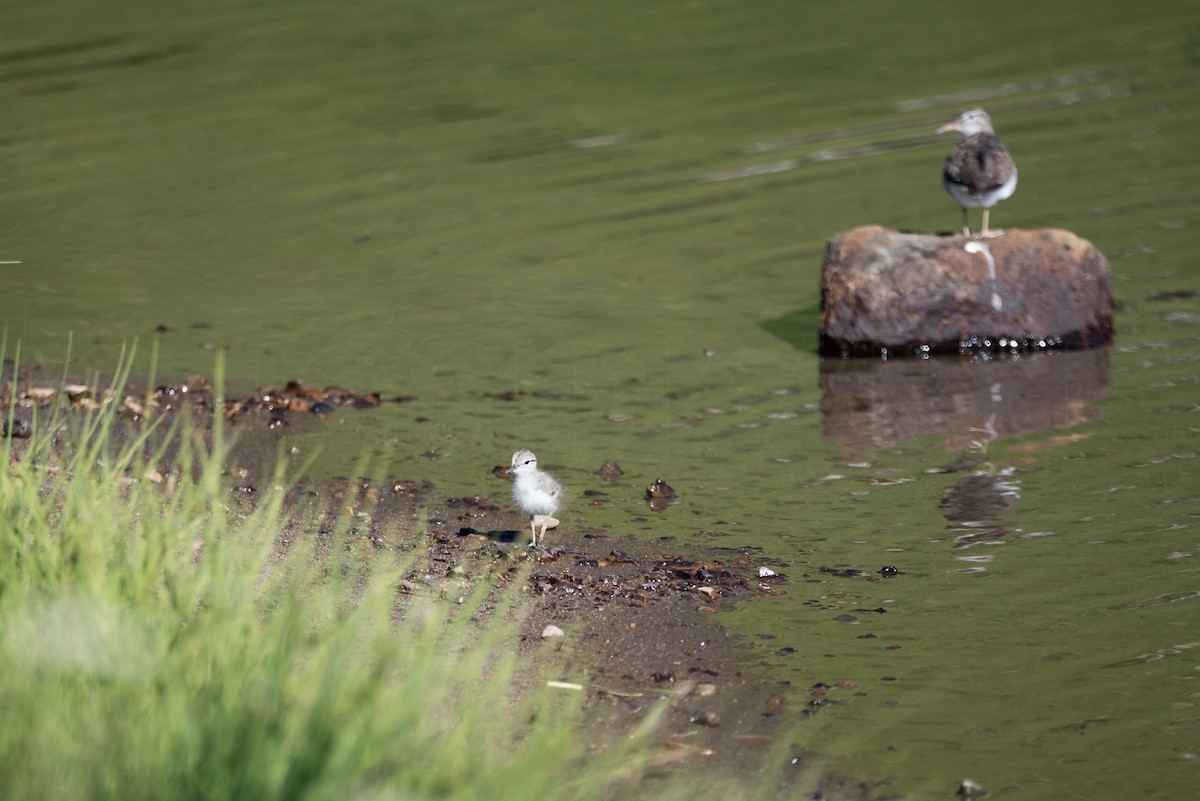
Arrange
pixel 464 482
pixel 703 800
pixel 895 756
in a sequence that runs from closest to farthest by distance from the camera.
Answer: pixel 703 800 → pixel 895 756 → pixel 464 482

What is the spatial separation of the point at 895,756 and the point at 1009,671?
3.27 ft

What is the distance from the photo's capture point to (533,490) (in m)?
8.14

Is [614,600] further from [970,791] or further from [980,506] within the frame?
[980,506]

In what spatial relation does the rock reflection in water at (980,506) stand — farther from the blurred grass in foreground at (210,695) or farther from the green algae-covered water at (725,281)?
the blurred grass in foreground at (210,695)

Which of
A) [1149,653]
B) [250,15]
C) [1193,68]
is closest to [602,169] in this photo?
[1193,68]

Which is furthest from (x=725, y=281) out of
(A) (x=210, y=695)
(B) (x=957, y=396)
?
(A) (x=210, y=695)

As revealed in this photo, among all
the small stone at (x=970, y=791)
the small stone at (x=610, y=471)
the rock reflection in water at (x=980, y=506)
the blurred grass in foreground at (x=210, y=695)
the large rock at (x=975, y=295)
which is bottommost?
the rock reflection in water at (x=980, y=506)

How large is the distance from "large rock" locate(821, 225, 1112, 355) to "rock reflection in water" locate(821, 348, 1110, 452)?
19cm

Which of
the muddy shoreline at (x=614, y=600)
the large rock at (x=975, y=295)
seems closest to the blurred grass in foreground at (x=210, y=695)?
the muddy shoreline at (x=614, y=600)

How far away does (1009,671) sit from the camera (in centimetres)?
692

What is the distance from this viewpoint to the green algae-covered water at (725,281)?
7.32 meters

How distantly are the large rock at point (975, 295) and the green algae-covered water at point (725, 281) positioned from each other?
16.7 inches

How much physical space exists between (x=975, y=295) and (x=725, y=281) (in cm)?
284

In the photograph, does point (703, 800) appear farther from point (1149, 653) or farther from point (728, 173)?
point (728, 173)
